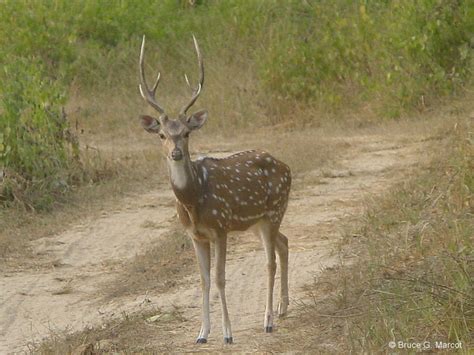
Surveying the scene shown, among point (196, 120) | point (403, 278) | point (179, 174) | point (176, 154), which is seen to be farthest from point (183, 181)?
point (403, 278)

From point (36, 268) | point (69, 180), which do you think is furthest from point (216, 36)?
point (36, 268)

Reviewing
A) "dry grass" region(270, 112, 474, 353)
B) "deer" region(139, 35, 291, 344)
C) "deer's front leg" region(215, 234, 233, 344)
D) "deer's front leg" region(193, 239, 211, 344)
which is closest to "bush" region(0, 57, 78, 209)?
"dry grass" region(270, 112, 474, 353)

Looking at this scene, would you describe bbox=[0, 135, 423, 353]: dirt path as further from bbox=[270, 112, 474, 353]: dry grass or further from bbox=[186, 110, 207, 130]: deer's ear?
bbox=[186, 110, 207, 130]: deer's ear

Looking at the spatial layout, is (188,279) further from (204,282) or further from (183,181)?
(183,181)

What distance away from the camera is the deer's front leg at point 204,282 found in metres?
8.09

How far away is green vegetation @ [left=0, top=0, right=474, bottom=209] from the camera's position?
14.2 meters

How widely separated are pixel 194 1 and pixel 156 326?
16450 millimetres

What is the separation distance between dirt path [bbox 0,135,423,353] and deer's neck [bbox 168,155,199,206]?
1037mm

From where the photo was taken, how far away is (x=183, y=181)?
7.95 meters

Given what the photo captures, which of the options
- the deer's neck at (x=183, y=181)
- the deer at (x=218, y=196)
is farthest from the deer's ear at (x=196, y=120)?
the deer's neck at (x=183, y=181)

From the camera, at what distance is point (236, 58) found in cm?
2119

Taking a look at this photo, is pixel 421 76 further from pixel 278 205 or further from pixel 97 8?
pixel 278 205

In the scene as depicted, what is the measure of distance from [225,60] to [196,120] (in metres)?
13.1

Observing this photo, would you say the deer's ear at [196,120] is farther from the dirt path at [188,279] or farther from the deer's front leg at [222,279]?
the dirt path at [188,279]
